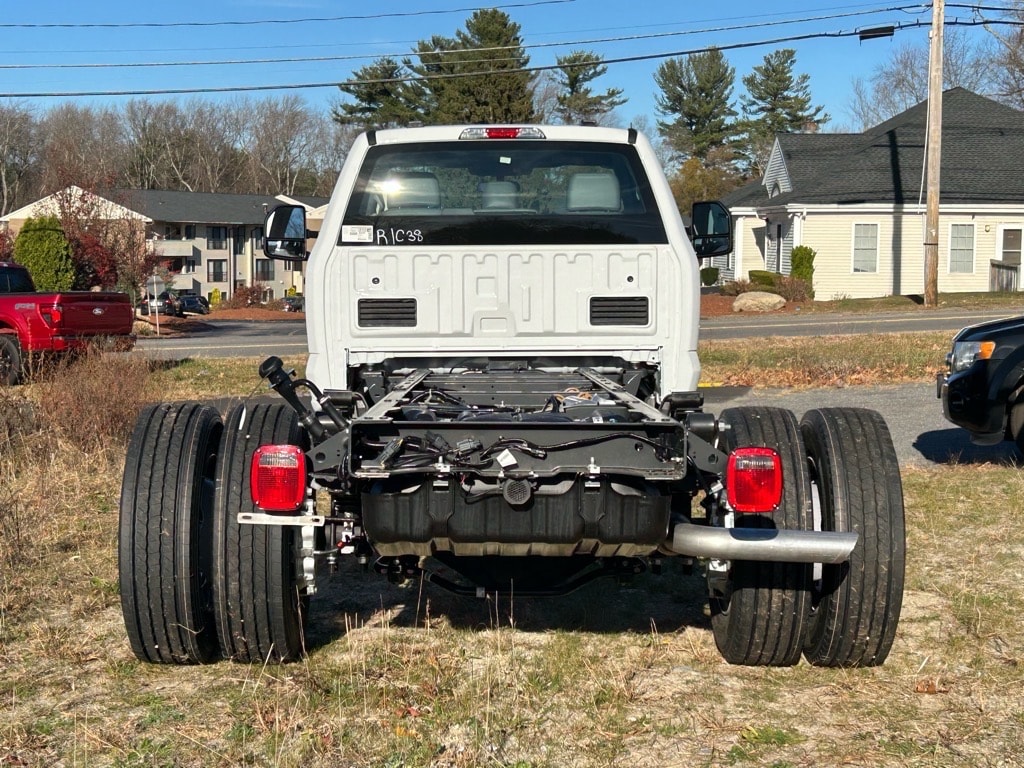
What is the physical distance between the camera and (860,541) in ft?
14.2

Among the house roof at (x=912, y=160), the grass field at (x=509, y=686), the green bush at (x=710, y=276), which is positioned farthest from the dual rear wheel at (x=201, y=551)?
the green bush at (x=710, y=276)

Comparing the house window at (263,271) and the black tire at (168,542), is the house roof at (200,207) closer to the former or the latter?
the house window at (263,271)

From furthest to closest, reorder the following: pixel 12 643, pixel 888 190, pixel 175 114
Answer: pixel 175 114, pixel 888 190, pixel 12 643

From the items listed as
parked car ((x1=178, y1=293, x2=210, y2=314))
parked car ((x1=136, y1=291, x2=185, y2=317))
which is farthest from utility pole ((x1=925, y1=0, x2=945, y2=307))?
parked car ((x1=178, y1=293, x2=210, y2=314))

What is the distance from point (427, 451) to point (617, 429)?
24.6 inches

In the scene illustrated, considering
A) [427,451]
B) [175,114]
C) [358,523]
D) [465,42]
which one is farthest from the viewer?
[175,114]

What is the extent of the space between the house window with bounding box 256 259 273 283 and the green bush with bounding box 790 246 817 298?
3850cm

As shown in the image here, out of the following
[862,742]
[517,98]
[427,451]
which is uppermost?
[517,98]

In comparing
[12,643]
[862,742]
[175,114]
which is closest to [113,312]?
[12,643]

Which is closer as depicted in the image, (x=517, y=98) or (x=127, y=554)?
(x=127, y=554)

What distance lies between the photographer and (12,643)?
4996 millimetres

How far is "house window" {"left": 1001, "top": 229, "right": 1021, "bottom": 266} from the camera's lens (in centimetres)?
3547

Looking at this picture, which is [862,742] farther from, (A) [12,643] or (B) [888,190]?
(B) [888,190]

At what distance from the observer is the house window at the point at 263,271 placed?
67062mm
